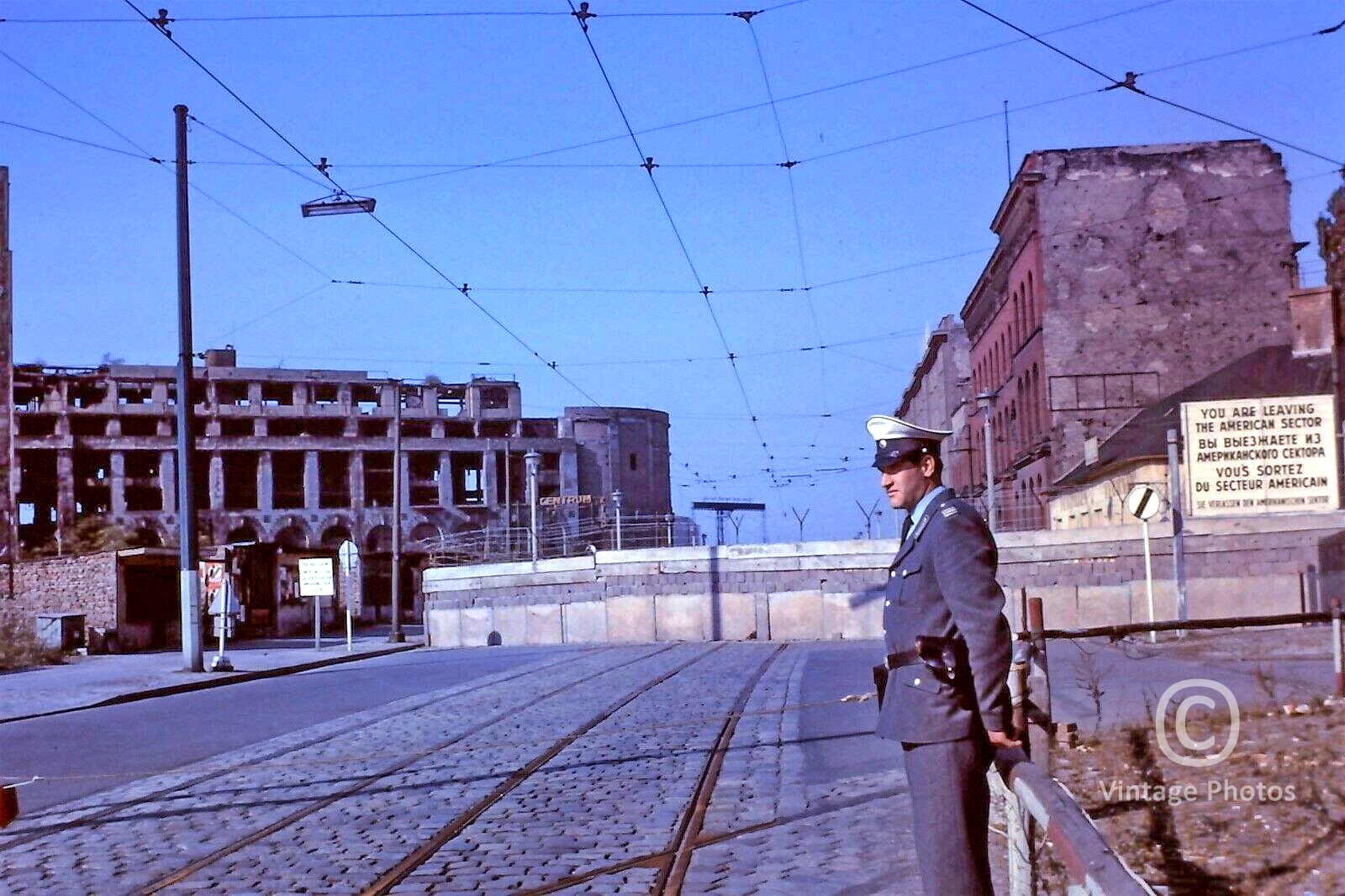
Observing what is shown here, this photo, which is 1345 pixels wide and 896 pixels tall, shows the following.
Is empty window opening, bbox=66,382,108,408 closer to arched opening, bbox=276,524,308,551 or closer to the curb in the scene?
arched opening, bbox=276,524,308,551

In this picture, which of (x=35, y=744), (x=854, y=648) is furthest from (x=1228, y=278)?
(x=35, y=744)

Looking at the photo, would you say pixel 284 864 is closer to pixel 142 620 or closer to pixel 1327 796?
pixel 1327 796

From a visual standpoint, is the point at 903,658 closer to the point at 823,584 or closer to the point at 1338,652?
the point at 1338,652

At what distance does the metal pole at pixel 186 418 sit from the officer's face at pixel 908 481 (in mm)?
21734

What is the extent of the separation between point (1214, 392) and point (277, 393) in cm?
6626

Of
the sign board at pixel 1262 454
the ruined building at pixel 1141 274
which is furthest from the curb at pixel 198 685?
the ruined building at pixel 1141 274

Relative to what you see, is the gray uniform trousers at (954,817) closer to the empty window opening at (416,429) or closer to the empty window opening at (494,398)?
the empty window opening at (416,429)

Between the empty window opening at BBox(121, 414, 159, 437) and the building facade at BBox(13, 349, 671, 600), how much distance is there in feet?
0.32

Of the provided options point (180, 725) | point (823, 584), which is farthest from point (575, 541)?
point (180, 725)

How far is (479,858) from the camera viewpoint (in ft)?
24.6

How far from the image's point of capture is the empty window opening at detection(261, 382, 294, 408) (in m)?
90.2

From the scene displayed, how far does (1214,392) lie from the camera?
37.0m

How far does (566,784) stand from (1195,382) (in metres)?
36.9

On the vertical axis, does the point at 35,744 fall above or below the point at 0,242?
below
